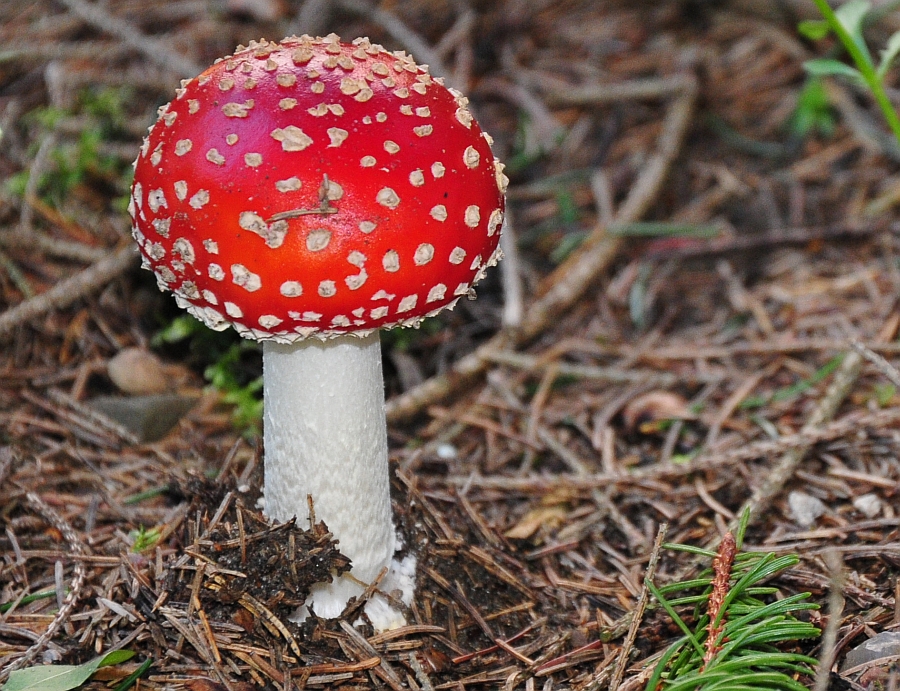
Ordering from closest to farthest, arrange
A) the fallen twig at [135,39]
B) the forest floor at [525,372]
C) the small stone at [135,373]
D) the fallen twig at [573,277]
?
the forest floor at [525,372] < the small stone at [135,373] < the fallen twig at [573,277] < the fallen twig at [135,39]

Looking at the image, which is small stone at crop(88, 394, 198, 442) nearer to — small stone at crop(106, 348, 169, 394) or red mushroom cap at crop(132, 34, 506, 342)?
small stone at crop(106, 348, 169, 394)

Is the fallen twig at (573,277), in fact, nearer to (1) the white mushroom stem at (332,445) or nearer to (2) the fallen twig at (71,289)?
(1) the white mushroom stem at (332,445)

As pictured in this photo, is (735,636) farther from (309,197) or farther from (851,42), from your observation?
(851,42)

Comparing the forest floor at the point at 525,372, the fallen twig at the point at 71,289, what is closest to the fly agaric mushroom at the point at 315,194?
the forest floor at the point at 525,372

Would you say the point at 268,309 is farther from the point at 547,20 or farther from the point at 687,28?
the point at 687,28

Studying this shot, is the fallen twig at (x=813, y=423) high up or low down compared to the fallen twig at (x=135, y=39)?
down

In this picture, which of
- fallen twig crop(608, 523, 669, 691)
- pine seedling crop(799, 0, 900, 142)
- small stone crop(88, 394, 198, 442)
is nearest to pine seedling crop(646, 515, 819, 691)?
fallen twig crop(608, 523, 669, 691)
